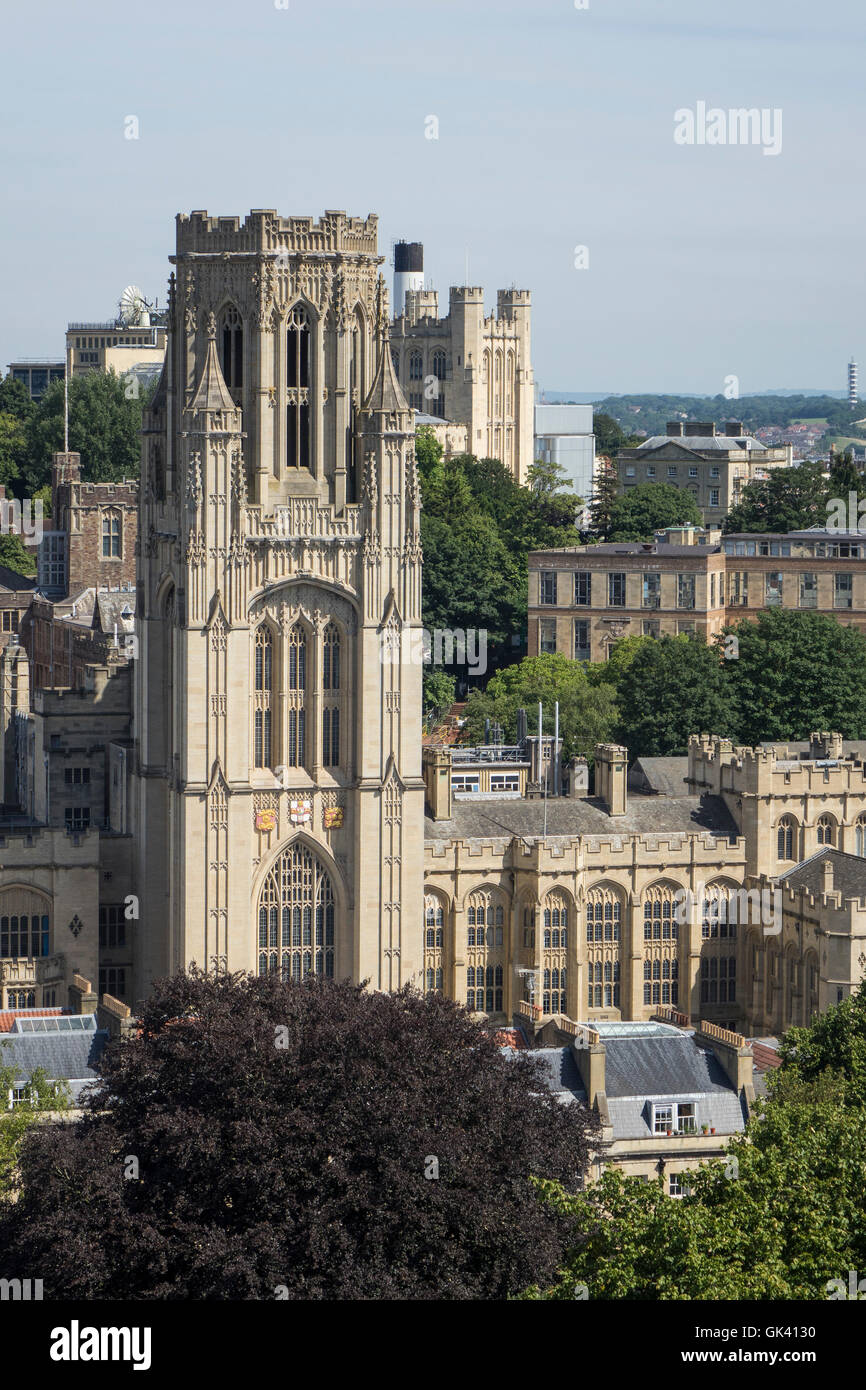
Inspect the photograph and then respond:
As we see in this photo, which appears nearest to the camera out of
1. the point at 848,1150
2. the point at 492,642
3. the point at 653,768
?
the point at 848,1150

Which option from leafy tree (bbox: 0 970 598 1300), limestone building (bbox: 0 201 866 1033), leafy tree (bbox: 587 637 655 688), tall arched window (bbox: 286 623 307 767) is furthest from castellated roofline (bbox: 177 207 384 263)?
leafy tree (bbox: 587 637 655 688)

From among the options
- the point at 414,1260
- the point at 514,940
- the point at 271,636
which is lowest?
the point at 414,1260

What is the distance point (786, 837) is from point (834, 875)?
6.56m

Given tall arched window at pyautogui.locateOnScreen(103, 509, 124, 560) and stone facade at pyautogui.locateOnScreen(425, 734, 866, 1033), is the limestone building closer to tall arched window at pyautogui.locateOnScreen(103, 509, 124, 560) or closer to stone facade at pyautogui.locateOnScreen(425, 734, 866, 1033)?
stone facade at pyautogui.locateOnScreen(425, 734, 866, 1033)

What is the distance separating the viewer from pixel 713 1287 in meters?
53.0

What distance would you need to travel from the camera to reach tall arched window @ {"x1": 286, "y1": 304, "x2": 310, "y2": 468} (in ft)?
313

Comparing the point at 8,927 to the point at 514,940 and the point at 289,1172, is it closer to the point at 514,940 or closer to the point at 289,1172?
the point at 514,940

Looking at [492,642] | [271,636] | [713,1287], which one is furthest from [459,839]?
[492,642]

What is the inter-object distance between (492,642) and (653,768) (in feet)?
220

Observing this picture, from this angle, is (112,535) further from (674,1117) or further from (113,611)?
(674,1117)

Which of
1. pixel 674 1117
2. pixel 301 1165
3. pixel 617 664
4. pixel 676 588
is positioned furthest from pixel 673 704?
pixel 301 1165

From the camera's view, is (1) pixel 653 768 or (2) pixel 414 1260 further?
(1) pixel 653 768

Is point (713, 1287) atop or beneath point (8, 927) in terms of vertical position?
beneath

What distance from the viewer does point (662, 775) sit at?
114 m
